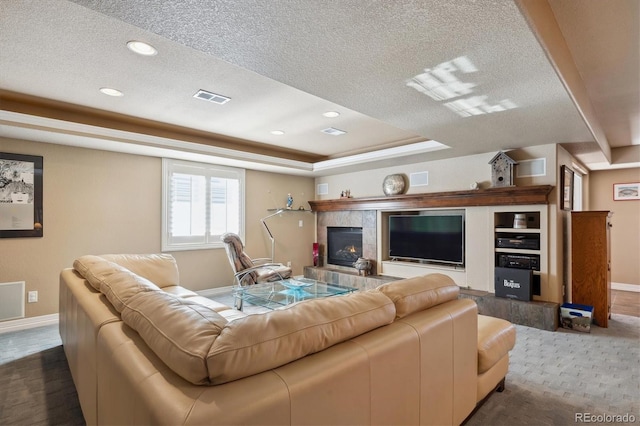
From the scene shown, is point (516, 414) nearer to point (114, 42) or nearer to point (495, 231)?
→ point (495, 231)

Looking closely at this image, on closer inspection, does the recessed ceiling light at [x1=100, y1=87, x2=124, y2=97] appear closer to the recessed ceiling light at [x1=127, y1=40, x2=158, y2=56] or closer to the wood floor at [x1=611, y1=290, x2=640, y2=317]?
the recessed ceiling light at [x1=127, y1=40, x2=158, y2=56]

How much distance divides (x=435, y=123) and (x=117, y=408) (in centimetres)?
326

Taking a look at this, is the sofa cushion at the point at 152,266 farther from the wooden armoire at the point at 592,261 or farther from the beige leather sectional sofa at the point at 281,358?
the wooden armoire at the point at 592,261

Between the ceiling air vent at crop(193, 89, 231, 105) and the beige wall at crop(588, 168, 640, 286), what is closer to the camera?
the ceiling air vent at crop(193, 89, 231, 105)

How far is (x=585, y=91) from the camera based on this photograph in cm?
320

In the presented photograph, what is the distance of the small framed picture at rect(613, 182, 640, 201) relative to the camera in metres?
5.92

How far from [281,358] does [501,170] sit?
425cm

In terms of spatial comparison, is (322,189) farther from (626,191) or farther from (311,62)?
(626,191)

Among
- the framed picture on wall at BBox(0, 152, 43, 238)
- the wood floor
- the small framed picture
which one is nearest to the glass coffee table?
the framed picture on wall at BBox(0, 152, 43, 238)

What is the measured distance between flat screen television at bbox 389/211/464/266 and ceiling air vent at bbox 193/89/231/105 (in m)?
3.46

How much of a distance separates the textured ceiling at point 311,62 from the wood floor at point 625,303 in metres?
2.31

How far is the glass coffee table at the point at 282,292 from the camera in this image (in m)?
3.62

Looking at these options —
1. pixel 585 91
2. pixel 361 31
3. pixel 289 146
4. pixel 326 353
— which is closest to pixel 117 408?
pixel 326 353

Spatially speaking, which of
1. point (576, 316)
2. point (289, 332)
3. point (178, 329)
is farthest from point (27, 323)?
point (576, 316)
